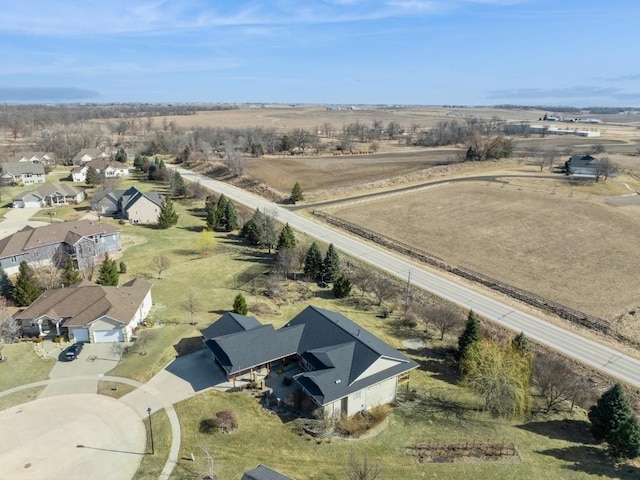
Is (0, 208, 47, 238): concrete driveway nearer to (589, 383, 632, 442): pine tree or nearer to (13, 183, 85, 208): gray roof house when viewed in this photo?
(13, 183, 85, 208): gray roof house

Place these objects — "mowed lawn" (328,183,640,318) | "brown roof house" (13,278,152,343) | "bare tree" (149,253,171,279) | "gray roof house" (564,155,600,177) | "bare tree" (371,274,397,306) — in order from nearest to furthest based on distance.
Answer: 1. "brown roof house" (13,278,152,343)
2. "bare tree" (371,274,397,306)
3. "mowed lawn" (328,183,640,318)
4. "bare tree" (149,253,171,279)
5. "gray roof house" (564,155,600,177)

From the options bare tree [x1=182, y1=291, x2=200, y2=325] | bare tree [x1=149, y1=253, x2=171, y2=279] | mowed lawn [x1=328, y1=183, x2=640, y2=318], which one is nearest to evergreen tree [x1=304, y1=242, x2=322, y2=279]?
bare tree [x1=182, y1=291, x2=200, y2=325]

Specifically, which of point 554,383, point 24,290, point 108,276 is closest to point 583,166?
point 554,383

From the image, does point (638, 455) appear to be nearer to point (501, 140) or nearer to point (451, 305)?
point (451, 305)

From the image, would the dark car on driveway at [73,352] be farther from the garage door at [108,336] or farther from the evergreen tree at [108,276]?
the evergreen tree at [108,276]

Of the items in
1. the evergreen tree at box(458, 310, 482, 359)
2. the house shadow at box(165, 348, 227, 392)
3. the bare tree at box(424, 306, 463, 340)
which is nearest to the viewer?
the house shadow at box(165, 348, 227, 392)

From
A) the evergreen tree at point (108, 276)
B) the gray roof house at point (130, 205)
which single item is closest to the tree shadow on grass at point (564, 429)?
the evergreen tree at point (108, 276)

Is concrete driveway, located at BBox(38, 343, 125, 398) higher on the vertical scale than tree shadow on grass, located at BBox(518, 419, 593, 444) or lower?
higher

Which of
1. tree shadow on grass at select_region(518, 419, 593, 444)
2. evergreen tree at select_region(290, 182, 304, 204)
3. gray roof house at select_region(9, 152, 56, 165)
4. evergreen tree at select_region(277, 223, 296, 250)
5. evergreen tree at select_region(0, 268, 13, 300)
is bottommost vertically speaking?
tree shadow on grass at select_region(518, 419, 593, 444)
